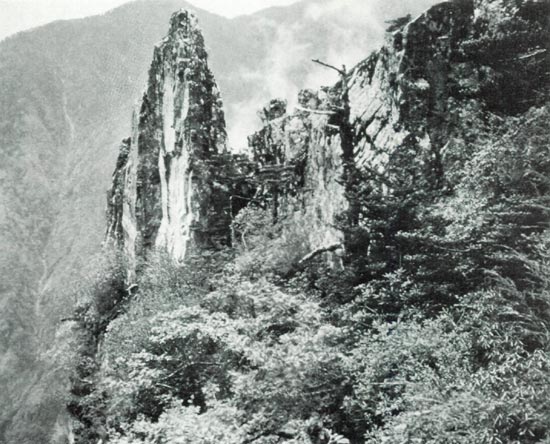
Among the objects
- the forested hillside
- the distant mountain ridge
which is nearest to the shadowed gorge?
the forested hillside

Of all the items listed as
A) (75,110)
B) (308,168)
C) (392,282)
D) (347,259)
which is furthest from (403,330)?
(75,110)

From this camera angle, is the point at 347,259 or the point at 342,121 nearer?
the point at 347,259

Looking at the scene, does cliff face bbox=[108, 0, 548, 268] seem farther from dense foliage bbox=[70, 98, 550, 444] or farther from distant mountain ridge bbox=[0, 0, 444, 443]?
distant mountain ridge bbox=[0, 0, 444, 443]

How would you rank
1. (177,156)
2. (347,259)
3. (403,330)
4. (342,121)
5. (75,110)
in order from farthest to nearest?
(75,110) < (177,156) < (342,121) < (347,259) < (403,330)

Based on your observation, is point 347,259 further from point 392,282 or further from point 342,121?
point 342,121

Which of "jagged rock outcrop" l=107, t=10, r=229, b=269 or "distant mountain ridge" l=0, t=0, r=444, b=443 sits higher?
"distant mountain ridge" l=0, t=0, r=444, b=443

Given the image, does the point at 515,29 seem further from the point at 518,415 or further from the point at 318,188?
the point at 518,415
